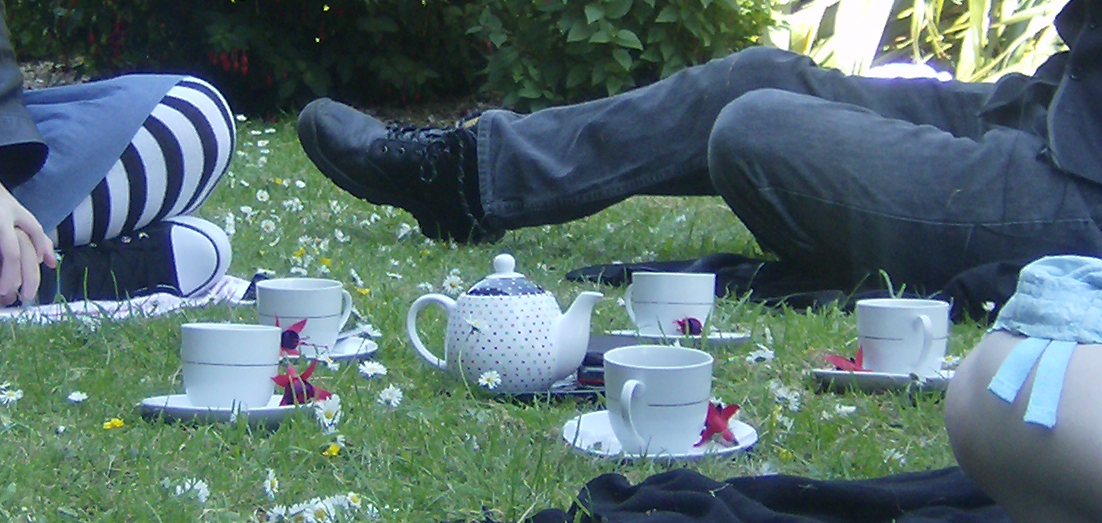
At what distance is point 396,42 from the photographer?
6.61m

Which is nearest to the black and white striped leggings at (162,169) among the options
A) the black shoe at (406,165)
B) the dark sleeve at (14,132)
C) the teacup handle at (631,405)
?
the dark sleeve at (14,132)

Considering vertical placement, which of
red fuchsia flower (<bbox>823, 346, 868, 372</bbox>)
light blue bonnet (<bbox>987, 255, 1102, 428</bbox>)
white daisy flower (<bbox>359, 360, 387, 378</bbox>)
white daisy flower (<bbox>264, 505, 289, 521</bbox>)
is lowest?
white daisy flower (<bbox>359, 360, 387, 378</bbox>)

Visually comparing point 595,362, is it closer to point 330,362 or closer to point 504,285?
point 504,285

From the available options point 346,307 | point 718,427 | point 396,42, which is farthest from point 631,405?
point 396,42

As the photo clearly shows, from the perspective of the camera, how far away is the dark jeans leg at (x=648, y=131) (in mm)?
2791

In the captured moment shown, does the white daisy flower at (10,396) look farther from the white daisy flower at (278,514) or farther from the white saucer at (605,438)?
the white saucer at (605,438)

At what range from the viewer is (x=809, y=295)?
2.58 meters

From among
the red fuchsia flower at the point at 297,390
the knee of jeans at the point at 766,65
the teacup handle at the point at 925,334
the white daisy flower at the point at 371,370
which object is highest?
the knee of jeans at the point at 766,65

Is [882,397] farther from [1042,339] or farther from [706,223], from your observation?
[706,223]

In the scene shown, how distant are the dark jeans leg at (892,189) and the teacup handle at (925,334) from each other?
629 mm

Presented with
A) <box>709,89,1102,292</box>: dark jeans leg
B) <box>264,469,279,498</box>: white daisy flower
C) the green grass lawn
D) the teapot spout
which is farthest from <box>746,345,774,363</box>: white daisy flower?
<box>264,469,279,498</box>: white daisy flower

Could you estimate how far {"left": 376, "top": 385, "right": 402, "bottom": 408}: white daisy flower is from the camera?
171cm

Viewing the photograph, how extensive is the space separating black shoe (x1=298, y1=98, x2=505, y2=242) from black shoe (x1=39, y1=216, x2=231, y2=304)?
0.64 meters

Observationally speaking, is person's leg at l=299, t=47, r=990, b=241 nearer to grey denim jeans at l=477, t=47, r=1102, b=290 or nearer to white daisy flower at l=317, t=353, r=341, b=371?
grey denim jeans at l=477, t=47, r=1102, b=290
